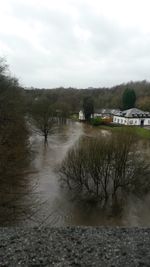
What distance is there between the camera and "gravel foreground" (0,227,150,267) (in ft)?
14.0

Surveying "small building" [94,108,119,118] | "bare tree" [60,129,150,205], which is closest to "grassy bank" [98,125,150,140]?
"bare tree" [60,129,150,205]

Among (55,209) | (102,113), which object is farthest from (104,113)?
(55,209)

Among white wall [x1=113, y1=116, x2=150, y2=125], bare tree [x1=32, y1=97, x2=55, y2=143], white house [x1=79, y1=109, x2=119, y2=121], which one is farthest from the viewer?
white house [x1=79, y1=109, x2=119, y2=121]

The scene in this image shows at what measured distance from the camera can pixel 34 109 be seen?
98.4ft

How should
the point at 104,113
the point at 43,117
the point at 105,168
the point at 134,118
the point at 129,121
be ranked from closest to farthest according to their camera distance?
the point at 105,168 < the point at 43,117 < the point at 129,121 < the point at 134,118 < the point at 104,113

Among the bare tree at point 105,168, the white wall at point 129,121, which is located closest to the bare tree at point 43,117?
the bare tree at point 105,168

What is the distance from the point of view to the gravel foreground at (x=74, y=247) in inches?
168

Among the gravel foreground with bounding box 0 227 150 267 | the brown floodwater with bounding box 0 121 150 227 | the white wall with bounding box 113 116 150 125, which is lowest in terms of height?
the brown floodwater with bounding box 0 121 150 227

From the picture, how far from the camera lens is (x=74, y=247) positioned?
4.68 meters

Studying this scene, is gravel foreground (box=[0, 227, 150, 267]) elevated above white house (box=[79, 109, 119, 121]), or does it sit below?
below

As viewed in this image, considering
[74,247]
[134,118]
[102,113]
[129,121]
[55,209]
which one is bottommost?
[55,209]

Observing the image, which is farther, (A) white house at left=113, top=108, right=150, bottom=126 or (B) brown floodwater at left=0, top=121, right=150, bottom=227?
(A) white house at left=113, top=108, right=150, bottom=126

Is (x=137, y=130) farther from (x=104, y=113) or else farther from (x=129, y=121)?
(x=104, y=113)

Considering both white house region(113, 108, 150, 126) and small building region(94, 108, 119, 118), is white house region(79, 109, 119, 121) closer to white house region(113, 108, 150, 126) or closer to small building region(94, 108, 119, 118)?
small building region(94, 108, 119, 118)
